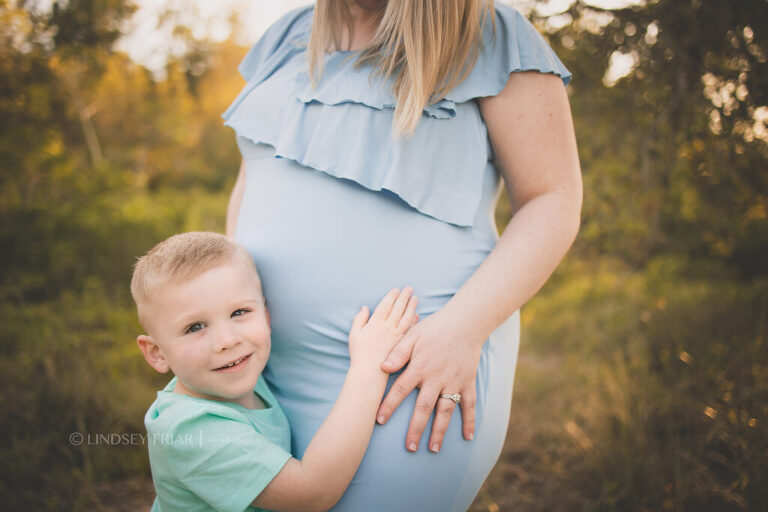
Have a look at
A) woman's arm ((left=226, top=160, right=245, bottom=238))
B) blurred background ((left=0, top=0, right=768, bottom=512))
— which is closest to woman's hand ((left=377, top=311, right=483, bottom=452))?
woman's arm ((left=226, top=160, right=245, bottom=238))

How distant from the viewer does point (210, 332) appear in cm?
112

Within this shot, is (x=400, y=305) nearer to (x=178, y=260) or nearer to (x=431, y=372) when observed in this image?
(x=431, y=372)

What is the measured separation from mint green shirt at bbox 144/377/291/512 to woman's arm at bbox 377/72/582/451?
0.29m

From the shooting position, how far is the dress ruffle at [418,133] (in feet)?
4.02

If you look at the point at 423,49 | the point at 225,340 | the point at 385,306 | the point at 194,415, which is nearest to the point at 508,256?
the point at 385,306

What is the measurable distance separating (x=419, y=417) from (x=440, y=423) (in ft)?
0.19

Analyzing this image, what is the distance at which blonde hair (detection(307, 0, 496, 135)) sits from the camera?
120cm

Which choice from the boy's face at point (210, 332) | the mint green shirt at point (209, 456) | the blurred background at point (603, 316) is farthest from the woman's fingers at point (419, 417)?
the blurred background at point (603, 316)

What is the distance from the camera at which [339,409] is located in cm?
108

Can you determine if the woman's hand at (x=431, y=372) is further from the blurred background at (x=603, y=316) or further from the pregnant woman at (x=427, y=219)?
the blurred background at (x=603, y=316)

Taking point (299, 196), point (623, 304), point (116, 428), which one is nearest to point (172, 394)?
point (299, 196)

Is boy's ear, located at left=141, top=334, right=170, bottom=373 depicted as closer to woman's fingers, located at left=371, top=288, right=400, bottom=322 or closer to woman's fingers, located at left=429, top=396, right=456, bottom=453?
woman's fingers, located at left=371, top=288, right=400, bottom=322

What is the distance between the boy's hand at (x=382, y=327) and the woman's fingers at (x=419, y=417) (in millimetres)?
129

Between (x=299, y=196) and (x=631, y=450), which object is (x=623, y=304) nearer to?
(x=631, y=450)
